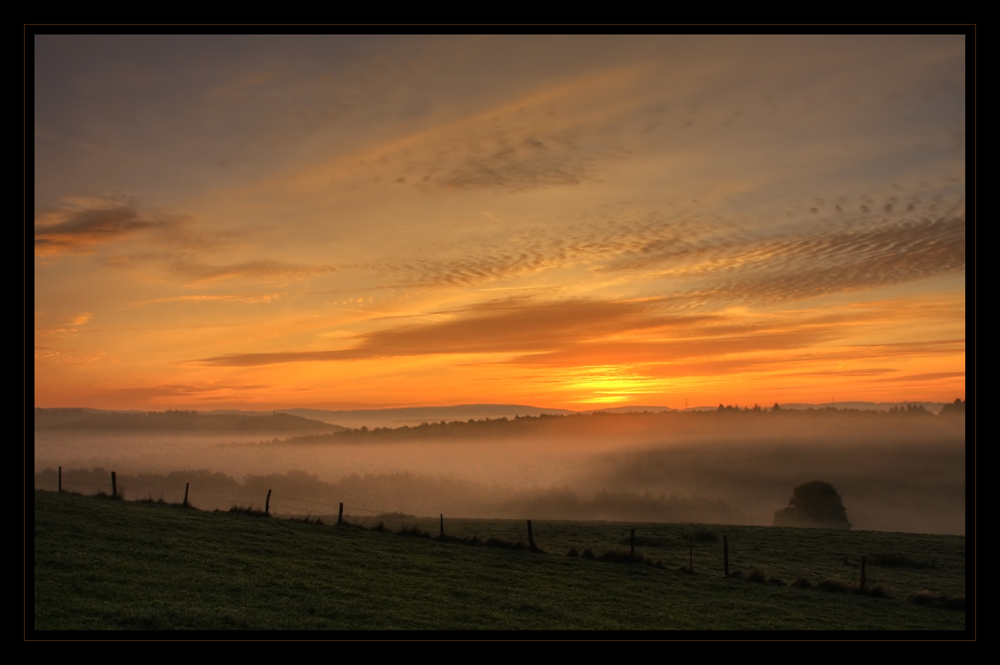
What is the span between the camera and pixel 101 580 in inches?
888

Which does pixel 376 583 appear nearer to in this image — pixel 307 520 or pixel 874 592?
pixel 307 520

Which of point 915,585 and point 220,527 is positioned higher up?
point 220,527

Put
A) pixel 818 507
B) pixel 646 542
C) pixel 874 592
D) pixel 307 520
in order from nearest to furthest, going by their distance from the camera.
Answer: pixel 874 592
pixel 307 520
pixel 646 542
pixel 818 507

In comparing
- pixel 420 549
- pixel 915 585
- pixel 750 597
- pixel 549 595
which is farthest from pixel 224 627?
pixel 915 585

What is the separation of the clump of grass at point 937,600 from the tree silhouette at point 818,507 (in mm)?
115893

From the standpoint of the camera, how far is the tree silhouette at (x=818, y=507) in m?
136

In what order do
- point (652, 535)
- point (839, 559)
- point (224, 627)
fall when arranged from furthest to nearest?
point (652, 535), point (839, 559), point (224, 627)

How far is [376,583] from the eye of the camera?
86.4 feet

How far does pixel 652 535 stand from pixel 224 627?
1521 inches

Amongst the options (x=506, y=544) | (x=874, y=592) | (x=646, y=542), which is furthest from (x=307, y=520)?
(x=874, y=592)

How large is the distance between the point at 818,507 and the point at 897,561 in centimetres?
10813

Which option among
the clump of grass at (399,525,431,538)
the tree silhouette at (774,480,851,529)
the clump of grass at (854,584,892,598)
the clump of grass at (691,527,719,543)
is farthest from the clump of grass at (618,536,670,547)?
the tree silhouette at (774,480,851,529)
